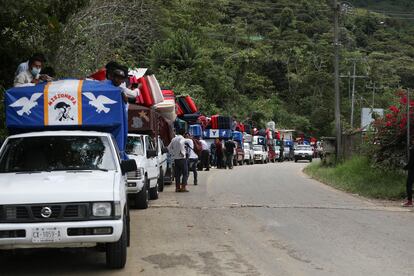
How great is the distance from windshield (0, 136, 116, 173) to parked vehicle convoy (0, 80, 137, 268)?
1 cm

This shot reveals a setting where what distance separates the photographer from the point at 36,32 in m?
15.1

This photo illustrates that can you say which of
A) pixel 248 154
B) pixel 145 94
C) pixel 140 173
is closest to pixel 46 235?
pixel 140 173

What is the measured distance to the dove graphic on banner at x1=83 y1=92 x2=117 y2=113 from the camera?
991cm

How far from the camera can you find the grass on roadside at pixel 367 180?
18.4 meters

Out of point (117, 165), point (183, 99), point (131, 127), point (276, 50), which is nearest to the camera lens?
point (117, 165)

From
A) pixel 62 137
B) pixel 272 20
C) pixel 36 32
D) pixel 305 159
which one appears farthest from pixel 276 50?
pixel 62 137

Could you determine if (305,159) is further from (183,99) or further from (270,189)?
(270,189)

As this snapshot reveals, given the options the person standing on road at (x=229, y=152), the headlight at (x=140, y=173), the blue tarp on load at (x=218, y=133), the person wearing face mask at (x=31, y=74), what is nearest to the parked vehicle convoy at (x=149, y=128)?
the headlight at (x=140, y=173)

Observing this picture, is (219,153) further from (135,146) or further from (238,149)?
(135,146)

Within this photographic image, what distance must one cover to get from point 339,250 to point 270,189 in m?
11.1

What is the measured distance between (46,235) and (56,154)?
5.98 feet

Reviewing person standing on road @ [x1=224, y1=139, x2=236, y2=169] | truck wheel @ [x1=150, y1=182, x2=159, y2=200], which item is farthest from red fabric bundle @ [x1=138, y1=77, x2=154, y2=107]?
person standing on road @ [x1=224, y1=139, x2=236, y2=169]

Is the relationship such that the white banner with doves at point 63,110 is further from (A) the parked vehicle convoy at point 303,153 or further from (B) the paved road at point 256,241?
(A) the parked vehicle convoy at point 303,153

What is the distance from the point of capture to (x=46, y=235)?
23.8 ft
